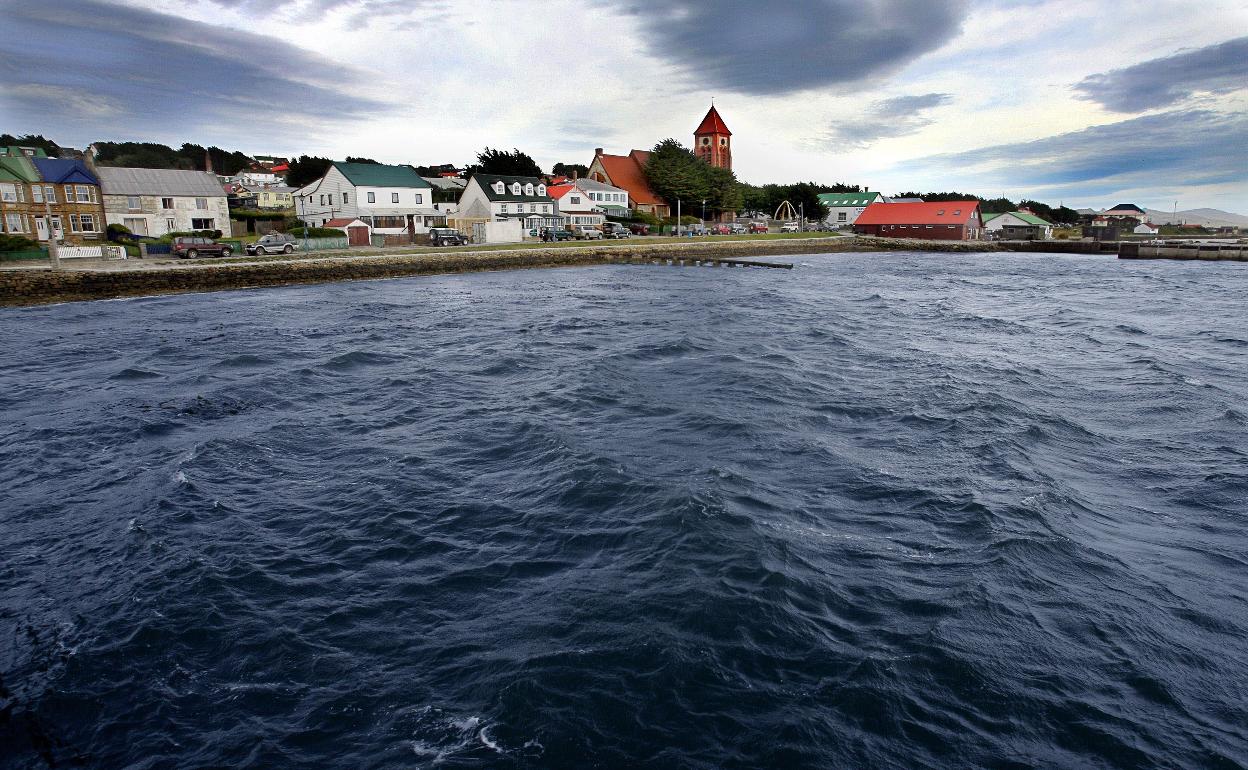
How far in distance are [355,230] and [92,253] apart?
2327 centimetres

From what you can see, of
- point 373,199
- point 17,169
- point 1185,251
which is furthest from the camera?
point 1185,251

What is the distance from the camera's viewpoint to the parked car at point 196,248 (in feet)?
171

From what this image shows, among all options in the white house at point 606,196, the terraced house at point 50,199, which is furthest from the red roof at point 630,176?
the terraced house at point 50,199

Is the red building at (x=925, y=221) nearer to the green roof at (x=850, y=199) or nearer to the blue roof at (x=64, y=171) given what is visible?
the green roof at (x=850, y=199)

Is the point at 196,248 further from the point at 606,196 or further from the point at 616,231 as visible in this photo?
the point at 606,196

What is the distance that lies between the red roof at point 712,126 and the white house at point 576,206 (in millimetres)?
45637

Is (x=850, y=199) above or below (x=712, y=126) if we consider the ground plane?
below

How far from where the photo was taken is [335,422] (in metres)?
17.6

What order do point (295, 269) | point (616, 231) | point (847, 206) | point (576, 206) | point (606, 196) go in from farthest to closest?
point (847, 206) < point (606, 196) < point (576, 206) < point (616, 231) < point (295, 269)

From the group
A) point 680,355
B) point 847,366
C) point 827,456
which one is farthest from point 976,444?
point 680,355

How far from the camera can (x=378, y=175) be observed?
3014 inches

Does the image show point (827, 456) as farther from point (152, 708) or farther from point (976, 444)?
point (152, 708)

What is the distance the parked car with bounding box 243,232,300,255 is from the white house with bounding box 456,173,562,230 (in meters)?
26.2

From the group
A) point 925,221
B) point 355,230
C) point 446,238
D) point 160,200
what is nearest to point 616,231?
Result: point 446,238
